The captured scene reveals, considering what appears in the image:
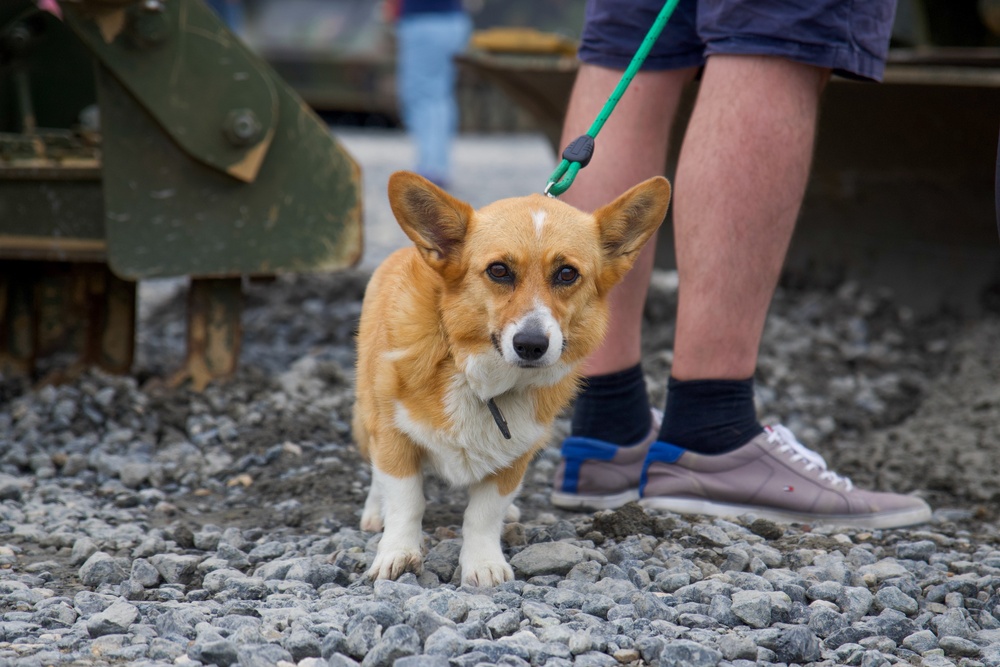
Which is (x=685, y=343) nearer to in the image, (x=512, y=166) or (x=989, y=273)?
(x=989, y=273)

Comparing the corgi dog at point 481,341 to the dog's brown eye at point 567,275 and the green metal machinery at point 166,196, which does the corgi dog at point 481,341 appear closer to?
the dog's brown eye at point 567,275

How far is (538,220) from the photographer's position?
6.60 feet

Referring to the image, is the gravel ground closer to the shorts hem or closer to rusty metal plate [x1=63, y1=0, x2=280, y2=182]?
rusty metal plate [x1=63, y1=0, x2=280, y2=182]

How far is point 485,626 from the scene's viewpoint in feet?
5.92

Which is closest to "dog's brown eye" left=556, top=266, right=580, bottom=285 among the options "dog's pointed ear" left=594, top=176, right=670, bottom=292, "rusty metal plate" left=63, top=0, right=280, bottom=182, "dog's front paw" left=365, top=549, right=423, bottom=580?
"dog's pointed ear" left=594, top=176, right=670, bottom=292

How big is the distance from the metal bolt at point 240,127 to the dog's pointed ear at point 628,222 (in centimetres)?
142

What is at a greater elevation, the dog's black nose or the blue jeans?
the blue jeans

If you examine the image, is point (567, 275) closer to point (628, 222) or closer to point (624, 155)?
point (628, 222)

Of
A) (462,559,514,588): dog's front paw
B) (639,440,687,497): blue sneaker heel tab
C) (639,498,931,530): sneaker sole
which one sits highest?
(639,440,687,497): blue sneaker heel tab

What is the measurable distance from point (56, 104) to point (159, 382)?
5.19 ft

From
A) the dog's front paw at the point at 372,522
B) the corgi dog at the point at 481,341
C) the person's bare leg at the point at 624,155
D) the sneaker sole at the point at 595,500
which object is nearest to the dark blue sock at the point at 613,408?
the person's bare leg at the point at 624,155

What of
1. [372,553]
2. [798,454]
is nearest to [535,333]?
[372,553]

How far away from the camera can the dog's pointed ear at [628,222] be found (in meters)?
2.07

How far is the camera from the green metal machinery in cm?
305
